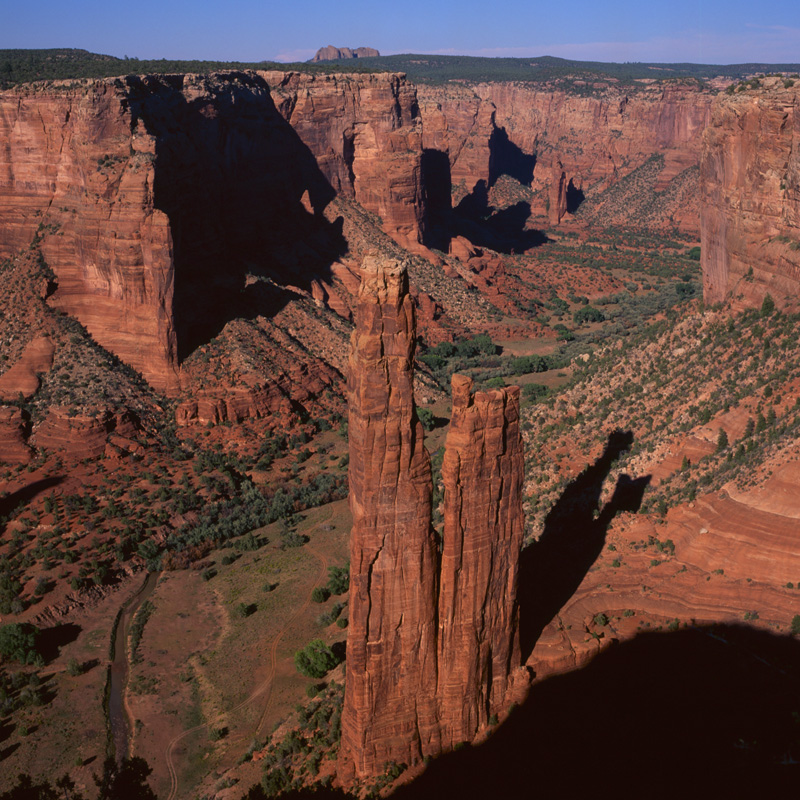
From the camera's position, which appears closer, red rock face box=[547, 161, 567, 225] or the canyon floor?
the canyon floor

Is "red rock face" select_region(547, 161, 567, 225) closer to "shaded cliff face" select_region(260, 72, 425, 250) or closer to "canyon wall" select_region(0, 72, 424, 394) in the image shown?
"shaded cliff face" select_region(260, 72, 425, 250)

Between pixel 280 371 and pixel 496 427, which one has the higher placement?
pixel 496 427

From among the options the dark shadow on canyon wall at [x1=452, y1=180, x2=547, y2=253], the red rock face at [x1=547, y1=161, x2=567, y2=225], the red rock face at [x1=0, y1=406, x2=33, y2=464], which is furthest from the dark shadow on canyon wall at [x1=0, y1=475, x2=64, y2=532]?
the red rock face at [x1=547, y1=161, x2=567, y2=225]

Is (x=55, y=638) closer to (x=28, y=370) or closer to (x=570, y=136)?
(x=28, y=370)

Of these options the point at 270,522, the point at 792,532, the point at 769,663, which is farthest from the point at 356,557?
the point at 270,522

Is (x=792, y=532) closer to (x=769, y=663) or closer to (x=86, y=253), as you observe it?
(x=769, y=663)
